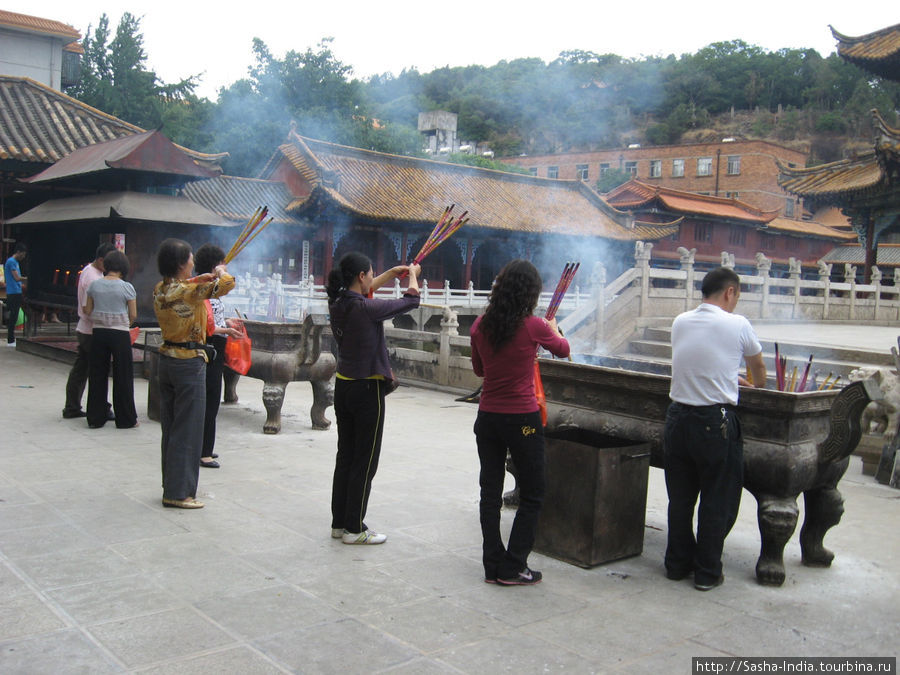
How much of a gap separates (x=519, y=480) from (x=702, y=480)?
87cm

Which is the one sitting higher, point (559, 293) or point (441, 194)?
point (441, 194)

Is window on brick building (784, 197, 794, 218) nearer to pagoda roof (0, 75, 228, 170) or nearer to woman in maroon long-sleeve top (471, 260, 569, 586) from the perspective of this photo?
pagoda roof (0, 75, 228, 170)

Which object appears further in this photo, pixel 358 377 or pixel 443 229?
pixel 443 229

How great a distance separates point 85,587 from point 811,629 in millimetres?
3083

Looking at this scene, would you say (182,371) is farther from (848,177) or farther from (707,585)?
(848,177)

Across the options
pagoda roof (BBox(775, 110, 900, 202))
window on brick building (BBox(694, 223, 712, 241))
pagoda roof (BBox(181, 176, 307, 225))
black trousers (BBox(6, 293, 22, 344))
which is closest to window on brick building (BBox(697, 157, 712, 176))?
window on brick building (BBox(694, 223, 712, 241))

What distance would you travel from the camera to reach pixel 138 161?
10.3 m

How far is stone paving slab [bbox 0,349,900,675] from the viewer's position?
2.94m

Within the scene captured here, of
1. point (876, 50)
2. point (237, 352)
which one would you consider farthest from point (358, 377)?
point (876, 50)

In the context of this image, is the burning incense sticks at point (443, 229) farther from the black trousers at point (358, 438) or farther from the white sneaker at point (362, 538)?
the white sneaker at point (362, 538)

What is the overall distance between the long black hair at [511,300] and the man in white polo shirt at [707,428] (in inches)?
31.1

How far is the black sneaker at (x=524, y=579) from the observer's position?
12.1 ft

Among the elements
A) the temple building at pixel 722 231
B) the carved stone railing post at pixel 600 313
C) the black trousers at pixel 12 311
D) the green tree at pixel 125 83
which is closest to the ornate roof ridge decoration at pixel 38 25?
the green tree at pixel 125 83

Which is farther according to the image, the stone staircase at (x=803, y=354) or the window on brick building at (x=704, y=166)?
the window on brick building at (x=704, y=166)
